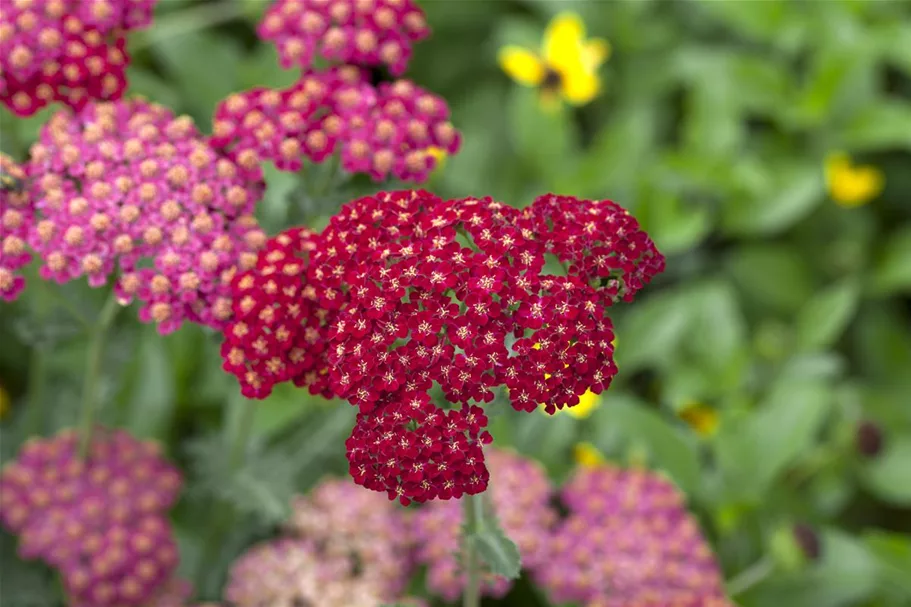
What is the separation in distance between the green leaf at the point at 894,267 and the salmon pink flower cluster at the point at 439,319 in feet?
6.20

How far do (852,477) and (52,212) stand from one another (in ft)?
7.18

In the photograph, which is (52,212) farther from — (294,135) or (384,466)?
(384,466)

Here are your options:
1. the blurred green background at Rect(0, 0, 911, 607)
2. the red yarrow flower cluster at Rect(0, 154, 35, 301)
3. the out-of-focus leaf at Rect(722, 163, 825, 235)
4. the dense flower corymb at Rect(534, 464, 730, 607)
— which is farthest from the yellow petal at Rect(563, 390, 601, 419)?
the red yarrow flower cluster at Rect(0, 154, 35, 301)

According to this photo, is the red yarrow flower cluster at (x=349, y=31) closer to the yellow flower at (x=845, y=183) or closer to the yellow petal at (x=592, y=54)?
the yellow petal at (x=592, y=54)

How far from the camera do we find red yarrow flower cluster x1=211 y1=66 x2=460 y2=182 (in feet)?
5.70

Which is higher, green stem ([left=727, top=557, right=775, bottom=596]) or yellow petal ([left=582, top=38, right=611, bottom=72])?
yellow petal ([left=582, top=38, right=611, bottom=72])

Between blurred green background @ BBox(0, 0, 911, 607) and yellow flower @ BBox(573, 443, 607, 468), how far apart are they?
0.03 metres

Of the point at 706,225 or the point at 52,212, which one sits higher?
the point at 52,212

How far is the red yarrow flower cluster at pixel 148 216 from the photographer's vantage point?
5.26 feet

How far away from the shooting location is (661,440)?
2.50m

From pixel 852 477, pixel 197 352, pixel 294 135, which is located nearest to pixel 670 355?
pixel 852 477

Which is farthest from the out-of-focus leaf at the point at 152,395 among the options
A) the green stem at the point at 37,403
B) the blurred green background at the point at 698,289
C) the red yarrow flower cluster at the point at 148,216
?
the red yarrow flower cluster at the point at 148,216

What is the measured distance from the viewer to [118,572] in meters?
2.06

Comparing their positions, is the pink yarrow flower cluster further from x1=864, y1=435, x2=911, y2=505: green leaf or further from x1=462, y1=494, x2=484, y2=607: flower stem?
x1=864, y1=435, x2=911, y2=505: green leaf
